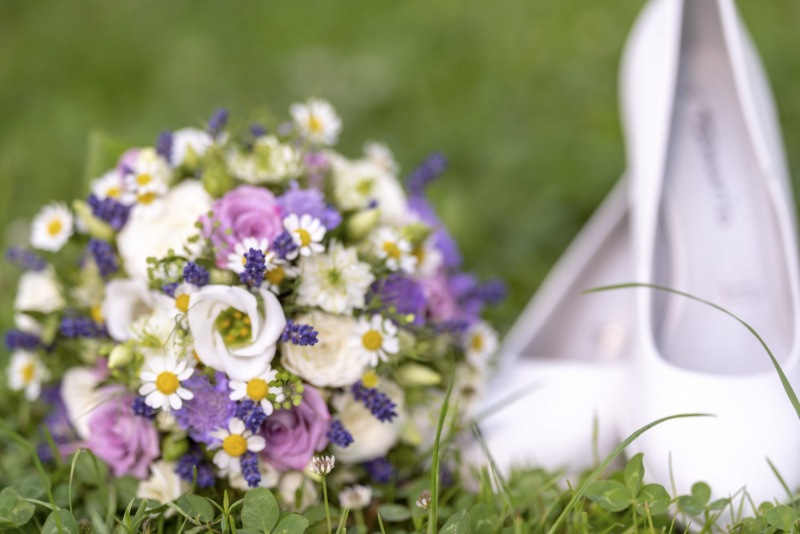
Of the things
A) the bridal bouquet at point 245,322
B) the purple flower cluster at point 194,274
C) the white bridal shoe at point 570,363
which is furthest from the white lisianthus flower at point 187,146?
the white bridal shoe at point 570,363

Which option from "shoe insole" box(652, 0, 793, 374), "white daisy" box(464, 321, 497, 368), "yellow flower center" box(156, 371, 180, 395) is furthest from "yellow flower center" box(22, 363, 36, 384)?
"shoe insole" box(652, 0, 793, 374)

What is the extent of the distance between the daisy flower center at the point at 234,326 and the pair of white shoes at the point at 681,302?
0.45 metres

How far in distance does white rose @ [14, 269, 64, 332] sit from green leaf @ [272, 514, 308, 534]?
1.58ft

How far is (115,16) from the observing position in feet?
8.64

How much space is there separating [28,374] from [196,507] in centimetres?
39

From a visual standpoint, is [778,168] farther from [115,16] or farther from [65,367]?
[115,16]

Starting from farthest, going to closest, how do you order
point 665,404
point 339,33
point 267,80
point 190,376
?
point 339,33
point 267,80
point 665,404
point 190,376

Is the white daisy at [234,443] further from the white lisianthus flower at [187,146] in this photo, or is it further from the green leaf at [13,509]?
the white lisianthus flower at [187,146]

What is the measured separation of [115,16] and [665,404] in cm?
227

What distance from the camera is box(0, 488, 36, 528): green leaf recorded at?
0.93 metres

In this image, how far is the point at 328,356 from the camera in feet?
3.27

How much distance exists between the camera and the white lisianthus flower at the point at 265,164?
1.08m

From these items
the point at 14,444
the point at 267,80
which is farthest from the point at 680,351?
the point at 267,80

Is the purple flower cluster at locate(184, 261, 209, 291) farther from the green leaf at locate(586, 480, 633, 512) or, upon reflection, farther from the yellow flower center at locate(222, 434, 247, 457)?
the green leaf at locate(586, 480, 633, 512)
